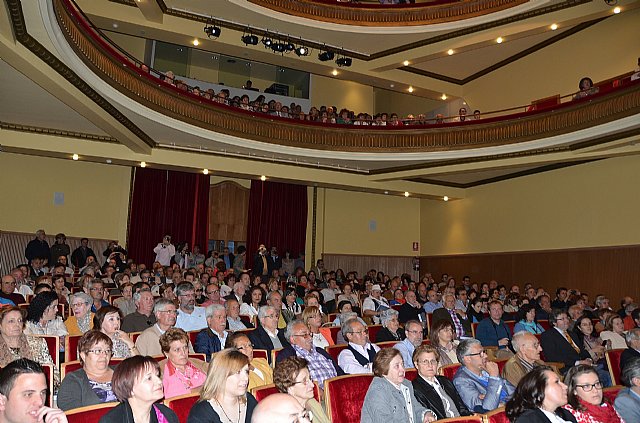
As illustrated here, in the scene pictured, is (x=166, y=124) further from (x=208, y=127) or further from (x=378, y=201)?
(x=378, y=201)

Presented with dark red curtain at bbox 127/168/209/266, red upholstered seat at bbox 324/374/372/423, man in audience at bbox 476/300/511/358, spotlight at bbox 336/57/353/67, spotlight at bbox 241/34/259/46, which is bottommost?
red upholstered seat at bbox 324/374/372/423

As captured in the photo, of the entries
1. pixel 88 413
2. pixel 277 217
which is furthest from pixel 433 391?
pixel 277 217

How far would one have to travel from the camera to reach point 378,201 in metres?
14.5

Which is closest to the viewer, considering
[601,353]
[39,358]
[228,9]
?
[39,358]

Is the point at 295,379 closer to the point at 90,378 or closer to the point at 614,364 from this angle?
the point at 90,378

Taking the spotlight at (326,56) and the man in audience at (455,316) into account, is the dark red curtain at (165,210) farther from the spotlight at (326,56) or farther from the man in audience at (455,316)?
the man in audience at (455,316)

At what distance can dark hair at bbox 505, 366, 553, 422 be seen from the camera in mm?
2775

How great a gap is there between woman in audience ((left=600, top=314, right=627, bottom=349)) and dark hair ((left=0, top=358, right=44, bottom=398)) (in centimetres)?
534

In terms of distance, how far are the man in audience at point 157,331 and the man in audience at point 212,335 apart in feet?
0.92

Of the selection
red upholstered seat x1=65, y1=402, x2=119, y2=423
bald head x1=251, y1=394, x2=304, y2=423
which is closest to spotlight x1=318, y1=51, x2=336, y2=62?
red upholstered seat x1=65, y1=402, x2=119, y2=423

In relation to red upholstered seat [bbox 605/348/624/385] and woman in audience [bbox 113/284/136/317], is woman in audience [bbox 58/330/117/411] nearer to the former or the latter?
woman in audience [bbox 113/284/136/317]

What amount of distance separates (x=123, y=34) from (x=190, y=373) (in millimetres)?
10641

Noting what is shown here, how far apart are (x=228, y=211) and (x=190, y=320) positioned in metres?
7.57

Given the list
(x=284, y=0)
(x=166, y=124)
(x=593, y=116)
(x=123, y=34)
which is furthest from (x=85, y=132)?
(x=593, y=116)
